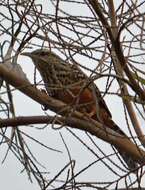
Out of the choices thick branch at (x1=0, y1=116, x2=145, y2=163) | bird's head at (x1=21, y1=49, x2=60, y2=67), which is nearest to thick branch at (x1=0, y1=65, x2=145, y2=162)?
thick branch at (x1=0, y1=116, x2=145, y2=163)

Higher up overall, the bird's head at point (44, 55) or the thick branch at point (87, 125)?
the bird's head at point (44, 55)

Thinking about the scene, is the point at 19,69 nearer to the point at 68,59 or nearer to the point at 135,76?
the point at 68,59

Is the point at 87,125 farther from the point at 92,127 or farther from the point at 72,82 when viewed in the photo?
the point at 72,82

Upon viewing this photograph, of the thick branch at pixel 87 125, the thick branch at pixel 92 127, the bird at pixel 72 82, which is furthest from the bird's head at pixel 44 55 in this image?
the thick branch at pixel 92 127

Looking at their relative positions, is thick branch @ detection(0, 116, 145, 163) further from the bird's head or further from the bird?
the bird's head

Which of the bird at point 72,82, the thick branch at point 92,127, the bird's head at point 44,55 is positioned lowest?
the thick branch at point 92,127

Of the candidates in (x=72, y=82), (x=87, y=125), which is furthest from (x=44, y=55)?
(x=87, y=125)

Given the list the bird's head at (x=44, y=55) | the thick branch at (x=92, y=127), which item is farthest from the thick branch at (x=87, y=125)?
the bird's head at (x=44, y=55)

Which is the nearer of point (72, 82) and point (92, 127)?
point (92, 127)

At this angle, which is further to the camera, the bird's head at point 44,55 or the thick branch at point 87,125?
the bird's head at point 44,55

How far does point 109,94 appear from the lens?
3.16 metres

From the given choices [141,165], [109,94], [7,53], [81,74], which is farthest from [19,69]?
[141,165]

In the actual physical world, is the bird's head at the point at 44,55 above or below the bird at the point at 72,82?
above

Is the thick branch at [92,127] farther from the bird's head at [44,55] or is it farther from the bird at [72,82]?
the bird's head at [44,55]
